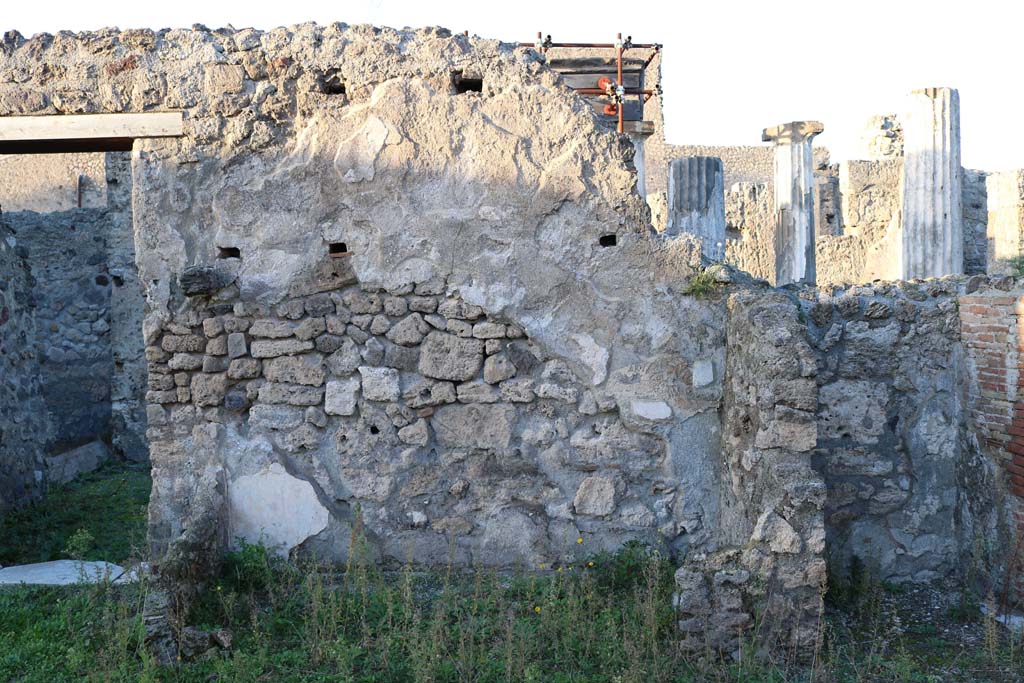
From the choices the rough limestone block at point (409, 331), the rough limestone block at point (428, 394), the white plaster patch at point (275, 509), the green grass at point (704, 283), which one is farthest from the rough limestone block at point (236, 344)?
the green grass at point (704, 283)

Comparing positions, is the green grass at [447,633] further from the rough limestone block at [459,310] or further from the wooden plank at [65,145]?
the wooden plank at [65,145]

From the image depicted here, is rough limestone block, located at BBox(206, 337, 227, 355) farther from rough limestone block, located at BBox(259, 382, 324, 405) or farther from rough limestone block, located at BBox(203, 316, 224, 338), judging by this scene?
rough limestone block, located at BBox(259, 382, 324, 405)

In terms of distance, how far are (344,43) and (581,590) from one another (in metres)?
2.95

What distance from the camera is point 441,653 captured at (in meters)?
3.85

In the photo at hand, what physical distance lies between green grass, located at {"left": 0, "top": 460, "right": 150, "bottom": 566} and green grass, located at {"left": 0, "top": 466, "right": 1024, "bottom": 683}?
0.63 metres

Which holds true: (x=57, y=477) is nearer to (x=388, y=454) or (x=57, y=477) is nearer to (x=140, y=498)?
(x=140, y=498)

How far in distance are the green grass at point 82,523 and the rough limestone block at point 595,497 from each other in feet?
7.37

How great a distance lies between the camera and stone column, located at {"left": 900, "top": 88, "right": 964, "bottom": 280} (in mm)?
10047

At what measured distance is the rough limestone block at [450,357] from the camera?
4.72 m

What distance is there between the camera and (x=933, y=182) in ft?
33.2

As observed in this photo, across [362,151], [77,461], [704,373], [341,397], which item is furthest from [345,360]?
[77,461]

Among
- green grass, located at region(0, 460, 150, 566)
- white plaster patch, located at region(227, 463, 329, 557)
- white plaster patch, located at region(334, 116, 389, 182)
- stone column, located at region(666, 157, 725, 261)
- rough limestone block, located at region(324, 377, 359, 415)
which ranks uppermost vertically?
stone column, located at region(666, 157, 725, 261)

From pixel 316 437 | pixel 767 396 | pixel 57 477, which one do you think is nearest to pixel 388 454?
pixel 316 437

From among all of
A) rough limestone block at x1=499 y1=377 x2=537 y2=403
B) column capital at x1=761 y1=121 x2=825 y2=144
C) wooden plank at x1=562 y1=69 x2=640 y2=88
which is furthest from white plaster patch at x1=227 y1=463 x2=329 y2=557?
column capital at x1=761 y1=121 x2=825 y2=144
